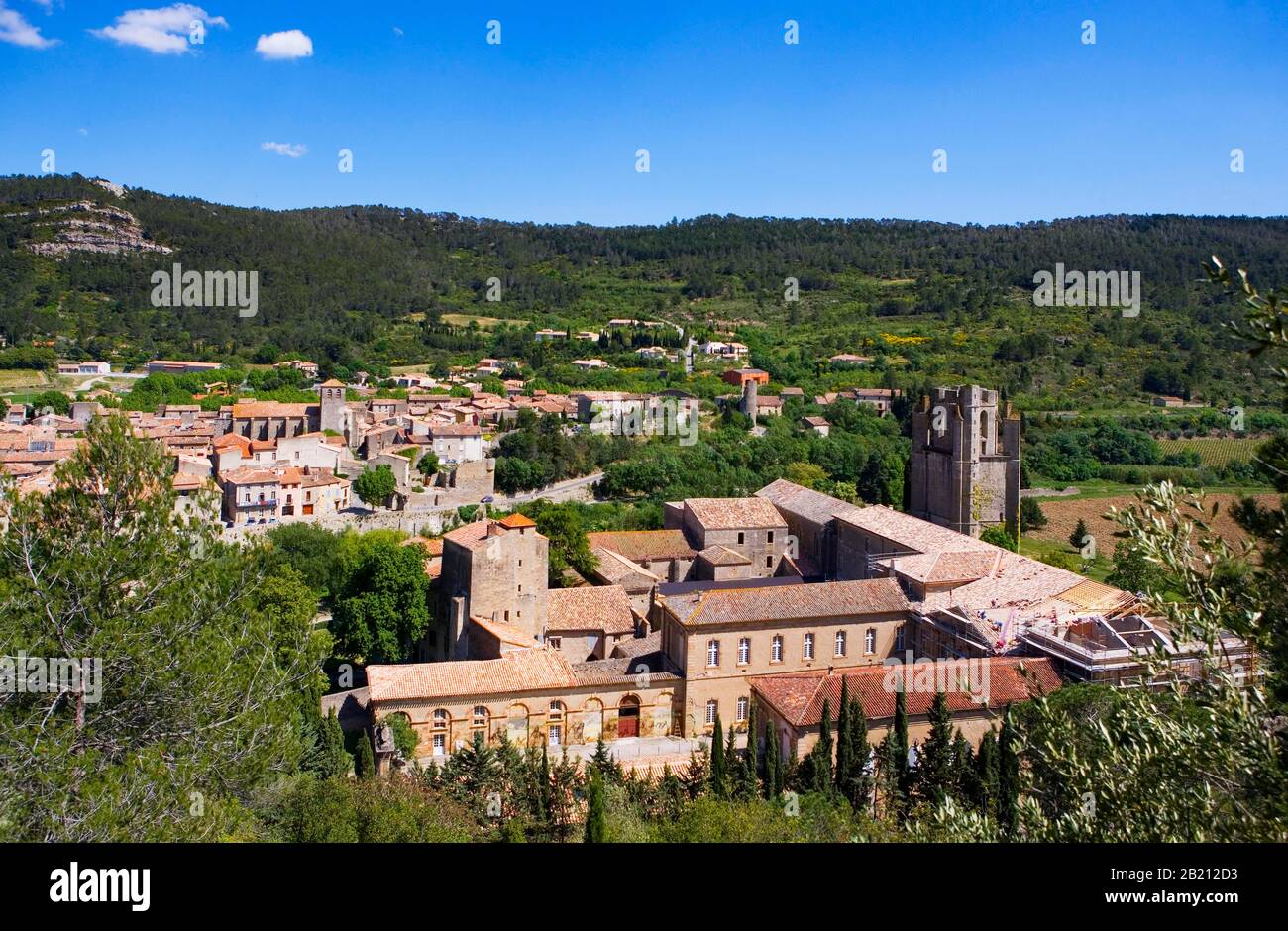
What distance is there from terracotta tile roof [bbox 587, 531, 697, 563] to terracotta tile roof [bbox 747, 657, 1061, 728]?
10742 millimetres

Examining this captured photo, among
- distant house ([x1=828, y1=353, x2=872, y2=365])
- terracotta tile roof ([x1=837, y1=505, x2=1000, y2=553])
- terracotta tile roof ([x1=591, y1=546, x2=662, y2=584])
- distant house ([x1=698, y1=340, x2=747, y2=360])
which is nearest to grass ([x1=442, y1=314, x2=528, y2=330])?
distant house ([x1=698, y1=340, x2=747, y2=360])

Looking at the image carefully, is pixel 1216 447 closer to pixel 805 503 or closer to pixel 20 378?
pixel 805 503

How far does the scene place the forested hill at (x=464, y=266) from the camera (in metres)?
88.8

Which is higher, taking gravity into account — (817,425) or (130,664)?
(817,425)

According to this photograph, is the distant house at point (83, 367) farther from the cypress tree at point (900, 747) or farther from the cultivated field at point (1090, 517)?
the cypress tree at point (900, 747)

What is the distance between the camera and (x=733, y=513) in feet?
111

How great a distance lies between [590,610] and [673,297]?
8980 cm

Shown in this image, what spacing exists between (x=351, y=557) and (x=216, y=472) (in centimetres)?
2011

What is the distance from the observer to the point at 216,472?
4797 cm

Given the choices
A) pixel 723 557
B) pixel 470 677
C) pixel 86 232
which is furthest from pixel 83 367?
pixel 470 677

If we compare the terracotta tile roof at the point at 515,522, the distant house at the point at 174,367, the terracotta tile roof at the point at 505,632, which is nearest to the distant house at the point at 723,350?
the distant house at the point at 174,367

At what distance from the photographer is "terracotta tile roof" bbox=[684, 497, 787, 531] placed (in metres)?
33.0

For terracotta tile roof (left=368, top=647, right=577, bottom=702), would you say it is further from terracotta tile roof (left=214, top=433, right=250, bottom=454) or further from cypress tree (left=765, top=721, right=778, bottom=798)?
terracotta tile roof (left=214, top=433, right=250, bottom=454)
